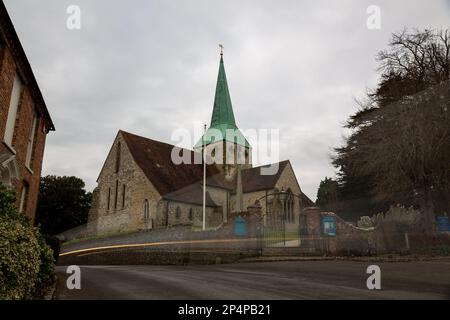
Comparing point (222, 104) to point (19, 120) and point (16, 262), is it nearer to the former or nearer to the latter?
point (19, 120)

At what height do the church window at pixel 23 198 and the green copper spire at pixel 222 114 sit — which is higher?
the green copper spire at pixel 222 114

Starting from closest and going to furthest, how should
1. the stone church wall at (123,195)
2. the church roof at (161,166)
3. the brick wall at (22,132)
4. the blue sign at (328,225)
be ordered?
the brick wall at (22,132) → the blue sign at (328,225) → the stone church wall at (123,195) → the church roof at (161,166)

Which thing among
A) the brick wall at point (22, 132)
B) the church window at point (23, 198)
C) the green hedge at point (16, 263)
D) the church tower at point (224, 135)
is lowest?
the green hedge at point (16, 263)

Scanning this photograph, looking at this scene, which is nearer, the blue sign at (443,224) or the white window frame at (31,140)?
the white window frame at (31,140)

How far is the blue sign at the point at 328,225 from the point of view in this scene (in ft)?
60.7

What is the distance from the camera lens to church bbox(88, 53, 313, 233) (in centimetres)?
3116

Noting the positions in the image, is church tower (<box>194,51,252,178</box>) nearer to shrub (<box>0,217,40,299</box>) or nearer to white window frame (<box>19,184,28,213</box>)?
white window frame (<box>19,184,28,213</box>)

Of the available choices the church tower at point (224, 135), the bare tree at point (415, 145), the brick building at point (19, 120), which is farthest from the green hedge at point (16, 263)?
the church tower at point (224, 135)

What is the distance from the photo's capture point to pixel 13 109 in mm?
11539

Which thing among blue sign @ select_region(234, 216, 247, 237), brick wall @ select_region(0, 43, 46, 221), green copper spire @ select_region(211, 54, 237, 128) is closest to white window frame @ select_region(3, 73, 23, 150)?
brick wall @ select_region(0, 43, 46, 221)

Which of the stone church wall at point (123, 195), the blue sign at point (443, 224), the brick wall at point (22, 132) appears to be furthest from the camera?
the stone church wall at point (123, 195)

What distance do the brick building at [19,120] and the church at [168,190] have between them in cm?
1419

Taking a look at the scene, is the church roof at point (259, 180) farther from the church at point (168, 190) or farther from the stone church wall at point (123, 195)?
the stone church wall at point (123, 195)

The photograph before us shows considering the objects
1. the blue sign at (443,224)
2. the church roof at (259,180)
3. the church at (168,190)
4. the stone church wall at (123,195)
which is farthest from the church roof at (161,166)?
the blue sign at (443,224)
